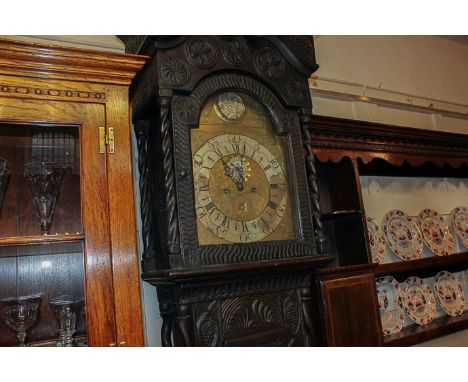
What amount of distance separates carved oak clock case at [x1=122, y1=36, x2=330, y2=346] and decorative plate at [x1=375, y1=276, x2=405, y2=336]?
30.4 inches

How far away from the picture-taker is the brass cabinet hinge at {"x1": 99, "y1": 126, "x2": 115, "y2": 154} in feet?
3.21

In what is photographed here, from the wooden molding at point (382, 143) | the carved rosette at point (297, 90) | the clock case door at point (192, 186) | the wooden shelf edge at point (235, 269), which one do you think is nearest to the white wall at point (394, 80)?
the wooden molding at point (382, 143)

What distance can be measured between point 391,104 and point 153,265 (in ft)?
5.33

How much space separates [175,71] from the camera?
109cm

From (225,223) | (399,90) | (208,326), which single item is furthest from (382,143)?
(208,326)

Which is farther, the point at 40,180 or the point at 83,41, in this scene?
the point at 83,41

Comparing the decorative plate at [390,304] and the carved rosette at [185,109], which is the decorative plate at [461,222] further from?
the carved rosette at [185,109]

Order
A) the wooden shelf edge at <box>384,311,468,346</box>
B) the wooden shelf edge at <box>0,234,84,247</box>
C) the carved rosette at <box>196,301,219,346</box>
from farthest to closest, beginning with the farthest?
the wooden shelf edge at <box>384,311,468,346</box>, the carved rosette at <box>196,301,219,346</box>, the wooden shelf edge at <box>0,234,84,247</box>

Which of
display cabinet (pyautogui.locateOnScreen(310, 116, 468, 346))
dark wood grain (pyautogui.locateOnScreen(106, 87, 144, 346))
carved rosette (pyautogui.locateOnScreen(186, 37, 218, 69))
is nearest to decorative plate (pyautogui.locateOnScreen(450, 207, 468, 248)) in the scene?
display cabinet (pyautogui.locateOnScreen(310, 116, 468, 346))

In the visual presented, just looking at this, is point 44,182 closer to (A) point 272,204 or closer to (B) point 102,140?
(B) point 102,140

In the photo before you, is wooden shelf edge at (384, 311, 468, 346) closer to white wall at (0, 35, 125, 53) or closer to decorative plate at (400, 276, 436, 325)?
decorative plate at (400, 276, 436, 325)

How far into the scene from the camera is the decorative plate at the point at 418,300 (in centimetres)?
184

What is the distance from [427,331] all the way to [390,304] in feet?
0.58
